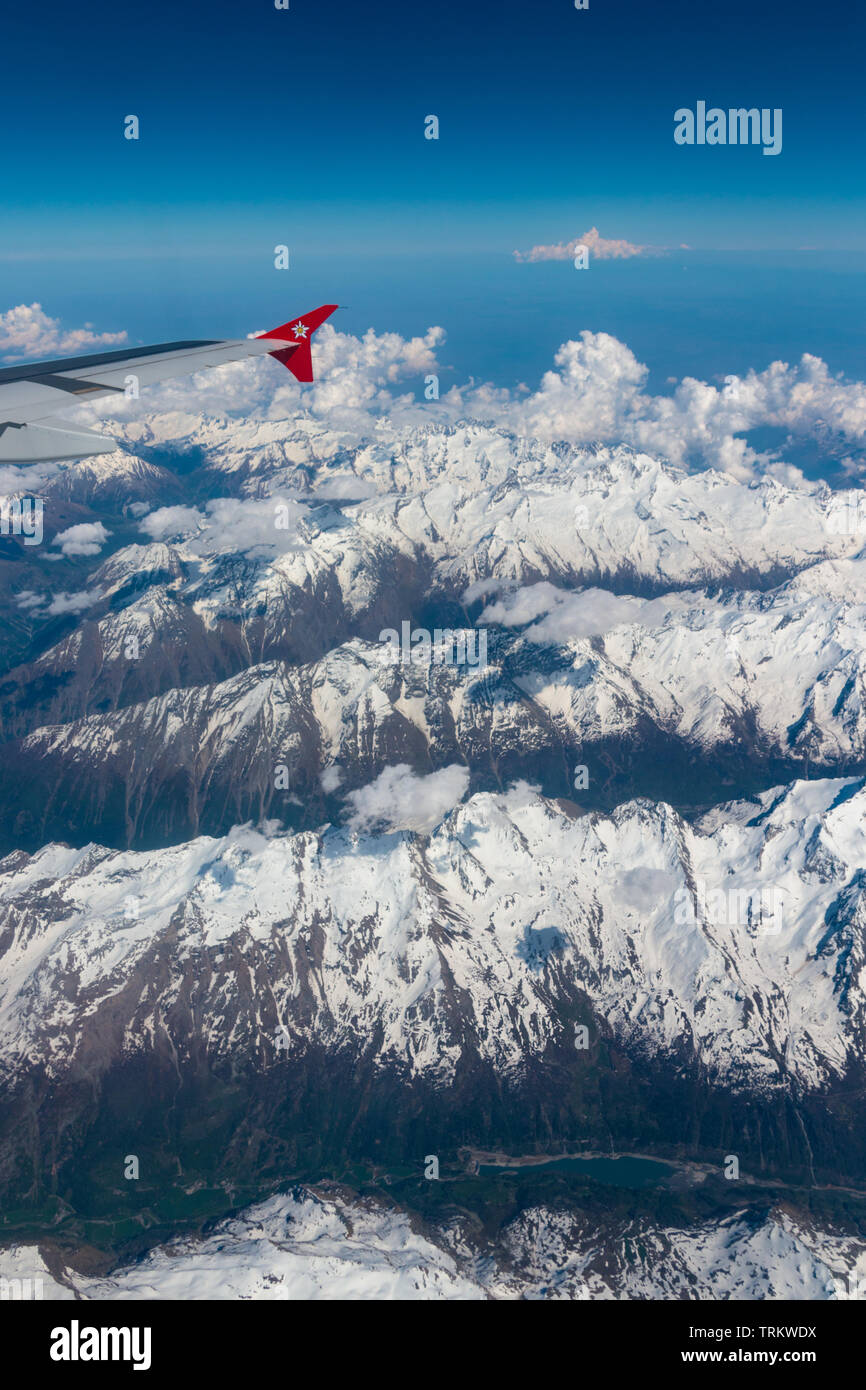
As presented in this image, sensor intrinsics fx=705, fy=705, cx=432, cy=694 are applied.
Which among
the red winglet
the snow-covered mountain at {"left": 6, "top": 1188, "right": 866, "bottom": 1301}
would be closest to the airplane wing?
the red winglet

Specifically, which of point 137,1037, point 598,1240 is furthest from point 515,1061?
point 137,1037

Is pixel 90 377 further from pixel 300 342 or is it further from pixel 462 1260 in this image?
pixel 462 1260

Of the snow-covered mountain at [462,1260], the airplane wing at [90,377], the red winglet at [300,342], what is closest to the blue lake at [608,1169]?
the snow-covered mountain at [462,1260]

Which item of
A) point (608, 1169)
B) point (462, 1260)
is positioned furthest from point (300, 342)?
point (608, 1169)

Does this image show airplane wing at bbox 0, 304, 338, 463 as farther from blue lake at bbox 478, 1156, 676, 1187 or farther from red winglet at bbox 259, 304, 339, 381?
blue lake at bbox 478, 1156, 676, 1187

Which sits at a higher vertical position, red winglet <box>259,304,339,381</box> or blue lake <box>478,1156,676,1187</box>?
red winglet <box>259,304,339,381</box>

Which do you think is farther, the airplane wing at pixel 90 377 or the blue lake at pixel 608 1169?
the blue lake at pixel 608 1169

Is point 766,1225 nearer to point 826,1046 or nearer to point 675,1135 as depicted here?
point 675,1135

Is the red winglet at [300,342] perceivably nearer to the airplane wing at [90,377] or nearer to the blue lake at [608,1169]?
the airplane wing at [90,377]
